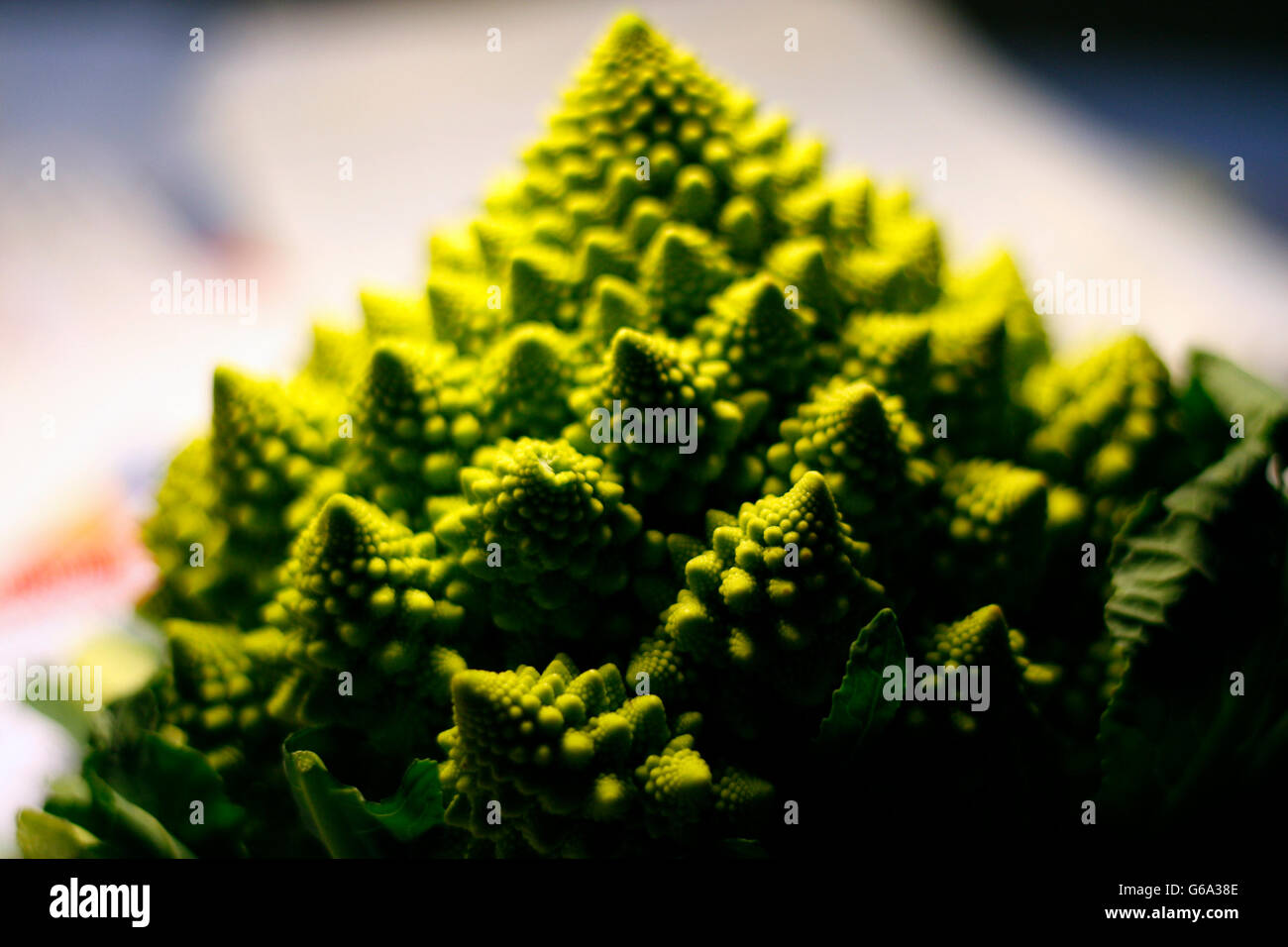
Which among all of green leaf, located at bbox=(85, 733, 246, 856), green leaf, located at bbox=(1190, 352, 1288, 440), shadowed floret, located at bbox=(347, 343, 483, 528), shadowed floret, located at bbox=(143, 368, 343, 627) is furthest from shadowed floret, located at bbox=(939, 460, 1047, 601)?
green leaf, located at bbox=(85, 733, 246, 856)

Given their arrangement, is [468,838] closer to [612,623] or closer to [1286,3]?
[612,623]

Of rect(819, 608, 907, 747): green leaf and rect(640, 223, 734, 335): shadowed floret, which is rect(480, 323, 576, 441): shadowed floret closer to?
rect(640, 223, 734, 335): shadowed floret

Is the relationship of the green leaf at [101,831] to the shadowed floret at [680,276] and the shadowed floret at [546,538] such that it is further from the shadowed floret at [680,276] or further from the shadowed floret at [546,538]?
the shadowed floret at [680,276]

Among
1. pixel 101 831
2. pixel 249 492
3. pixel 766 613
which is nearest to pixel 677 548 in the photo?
pixel 766 613

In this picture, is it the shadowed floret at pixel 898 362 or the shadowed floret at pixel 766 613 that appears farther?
the shadowed floret at pixel 898 362

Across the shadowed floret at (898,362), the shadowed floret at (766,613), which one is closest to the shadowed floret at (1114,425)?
the shadowed floret at (898,362)

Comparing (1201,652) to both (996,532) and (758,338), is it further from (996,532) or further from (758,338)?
(758,338)

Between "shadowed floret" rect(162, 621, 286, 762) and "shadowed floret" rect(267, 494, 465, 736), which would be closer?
"shadowed floret" rect(267, 494, 465, 736)

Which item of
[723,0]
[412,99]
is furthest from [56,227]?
[723,0]
